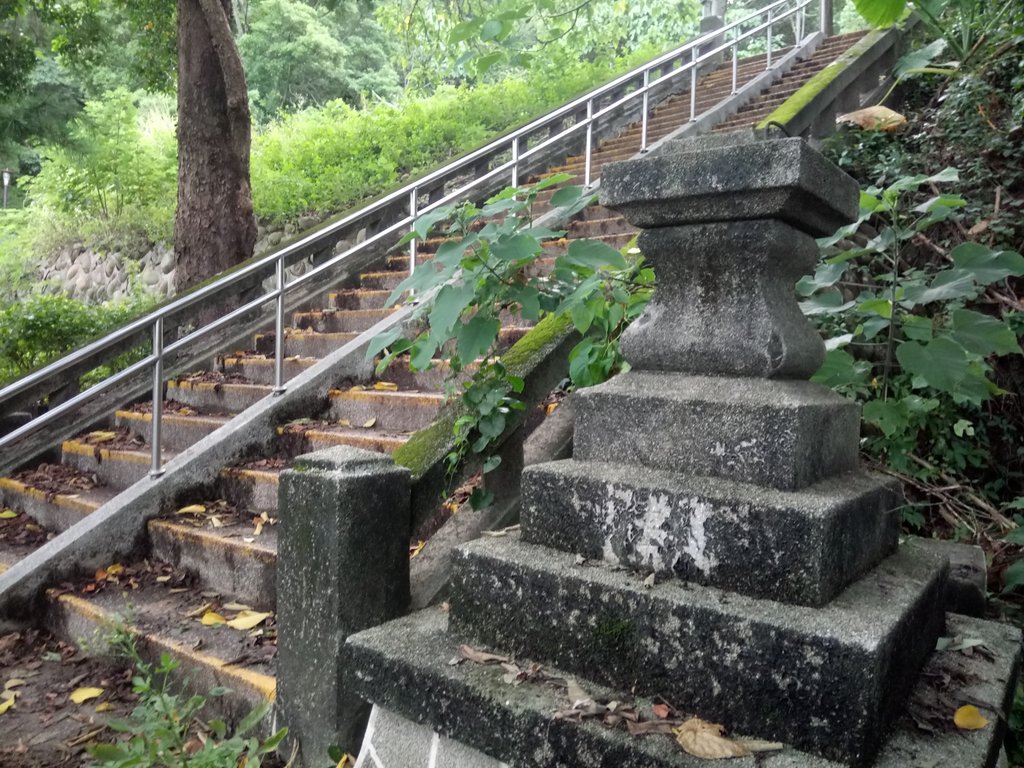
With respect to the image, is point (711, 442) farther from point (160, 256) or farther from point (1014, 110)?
point (160, 256)

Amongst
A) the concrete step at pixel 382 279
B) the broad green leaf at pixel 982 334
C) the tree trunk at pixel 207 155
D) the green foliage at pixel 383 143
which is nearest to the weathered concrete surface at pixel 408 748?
the broad green leaf at pixel 982 334

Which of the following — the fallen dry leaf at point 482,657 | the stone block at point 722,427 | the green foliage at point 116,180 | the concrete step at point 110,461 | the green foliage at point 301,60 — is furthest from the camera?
the green foliage at point 301,60

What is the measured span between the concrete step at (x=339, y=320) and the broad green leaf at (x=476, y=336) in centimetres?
268

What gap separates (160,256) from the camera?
10.4 meters

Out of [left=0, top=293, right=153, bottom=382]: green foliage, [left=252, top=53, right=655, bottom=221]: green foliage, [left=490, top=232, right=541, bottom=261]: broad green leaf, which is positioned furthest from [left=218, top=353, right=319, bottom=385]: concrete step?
[left=252, top=53, right=655, bottom=221]: green foliage

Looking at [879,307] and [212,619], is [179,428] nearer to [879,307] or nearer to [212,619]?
[212,619]

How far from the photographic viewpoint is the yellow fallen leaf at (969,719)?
1.41 m

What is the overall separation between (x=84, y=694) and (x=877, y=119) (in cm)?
565

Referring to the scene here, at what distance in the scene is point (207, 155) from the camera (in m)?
5.83

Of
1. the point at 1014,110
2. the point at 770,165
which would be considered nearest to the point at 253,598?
the point at 770,165

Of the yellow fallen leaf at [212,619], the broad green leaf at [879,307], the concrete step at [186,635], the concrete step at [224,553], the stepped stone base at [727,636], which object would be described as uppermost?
the broad green leaf at [879,307]

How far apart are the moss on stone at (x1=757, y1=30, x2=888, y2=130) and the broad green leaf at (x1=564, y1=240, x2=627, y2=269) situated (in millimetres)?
3151

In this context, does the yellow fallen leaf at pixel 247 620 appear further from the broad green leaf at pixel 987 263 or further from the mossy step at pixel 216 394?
the broad green leaf at pixel 987 263

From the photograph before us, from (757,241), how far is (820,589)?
77 cm
